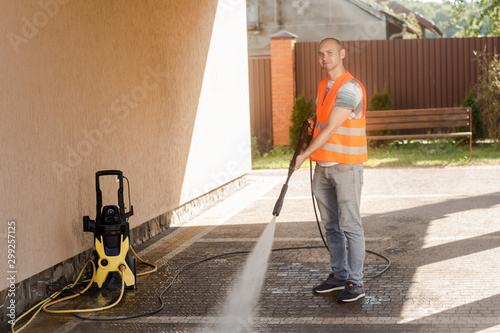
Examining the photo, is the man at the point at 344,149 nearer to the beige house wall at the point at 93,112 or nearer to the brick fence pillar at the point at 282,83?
the beige house wall at the point at 93,112

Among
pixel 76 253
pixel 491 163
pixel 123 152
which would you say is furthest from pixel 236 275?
pixel 491 163

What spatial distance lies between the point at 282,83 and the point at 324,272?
447 inches

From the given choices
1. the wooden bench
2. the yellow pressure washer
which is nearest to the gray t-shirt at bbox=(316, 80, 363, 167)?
the yellow pressure washer

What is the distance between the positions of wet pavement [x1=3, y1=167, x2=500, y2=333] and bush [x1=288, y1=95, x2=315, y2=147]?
18.8 feet

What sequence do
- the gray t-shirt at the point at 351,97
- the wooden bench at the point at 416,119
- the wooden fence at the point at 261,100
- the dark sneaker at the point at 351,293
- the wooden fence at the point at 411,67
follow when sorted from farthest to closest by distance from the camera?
the wooden fence at the point at 261,100, the wooden fence at the point at 411,67, the wooden bench at the point at 416,119, the dark sneaker at the point at 351,293, the gray t-shirt at the point at 351,97

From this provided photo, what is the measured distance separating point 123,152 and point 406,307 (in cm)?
360

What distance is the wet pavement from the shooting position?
5.03m

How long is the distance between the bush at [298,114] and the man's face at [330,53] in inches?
430

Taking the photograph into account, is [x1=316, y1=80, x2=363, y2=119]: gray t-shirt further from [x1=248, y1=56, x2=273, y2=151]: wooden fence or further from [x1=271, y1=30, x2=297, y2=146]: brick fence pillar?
[x1=248, y1=56, x2=273, y2=151]: wooden fence

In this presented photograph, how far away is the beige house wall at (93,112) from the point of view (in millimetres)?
5336

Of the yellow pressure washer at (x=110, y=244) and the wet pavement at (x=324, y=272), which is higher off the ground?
the yellow pressure washer at (x=110, y=244)

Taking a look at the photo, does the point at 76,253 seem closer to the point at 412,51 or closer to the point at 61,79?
the point at 61,79

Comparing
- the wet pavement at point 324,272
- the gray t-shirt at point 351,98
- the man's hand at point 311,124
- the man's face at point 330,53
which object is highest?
the man's face at point 330,53

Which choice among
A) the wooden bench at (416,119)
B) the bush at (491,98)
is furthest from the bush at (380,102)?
the bush at (491,98)
